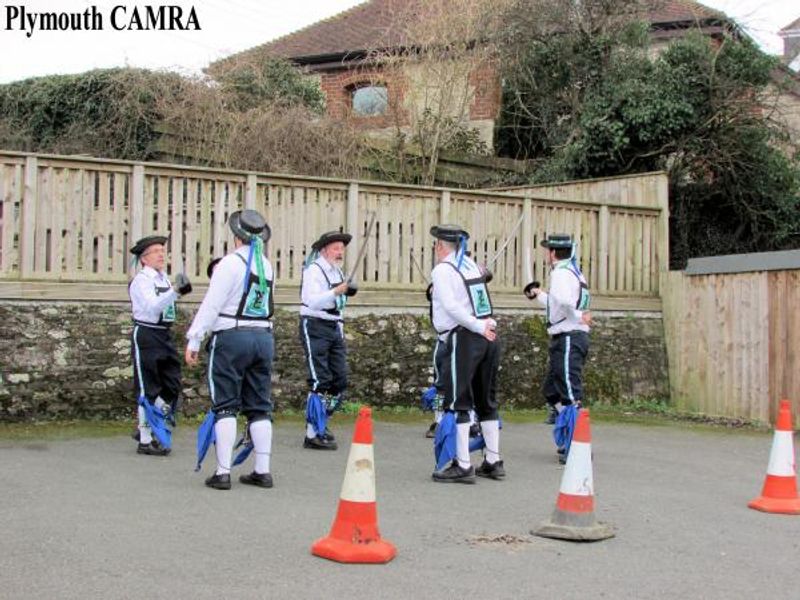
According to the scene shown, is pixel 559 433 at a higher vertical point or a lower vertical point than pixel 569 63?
lower

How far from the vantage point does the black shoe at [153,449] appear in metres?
8.95

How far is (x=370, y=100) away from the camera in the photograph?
22.5 meters

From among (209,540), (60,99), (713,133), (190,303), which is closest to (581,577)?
(209,540)

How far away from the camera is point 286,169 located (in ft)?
51.6

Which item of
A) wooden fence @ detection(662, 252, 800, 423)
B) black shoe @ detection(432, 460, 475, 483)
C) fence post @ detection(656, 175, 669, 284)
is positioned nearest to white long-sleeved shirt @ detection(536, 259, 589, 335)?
black shoe @ detection(432, 460, 475, 483)

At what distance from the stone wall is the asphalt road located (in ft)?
3.86

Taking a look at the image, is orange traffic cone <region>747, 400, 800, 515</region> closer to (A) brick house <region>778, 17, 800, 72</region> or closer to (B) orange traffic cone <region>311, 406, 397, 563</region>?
(B) orange traffic cone <region>311, 406, 397, 563</region>

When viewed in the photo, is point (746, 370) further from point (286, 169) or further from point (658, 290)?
point (286, 169)

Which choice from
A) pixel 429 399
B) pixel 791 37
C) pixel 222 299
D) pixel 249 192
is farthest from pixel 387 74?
pixel 791 37

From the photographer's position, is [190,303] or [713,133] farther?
[713,133]

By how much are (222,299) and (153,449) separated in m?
2.13

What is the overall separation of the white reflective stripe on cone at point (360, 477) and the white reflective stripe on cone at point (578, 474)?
1.38 meters

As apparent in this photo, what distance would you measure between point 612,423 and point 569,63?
995cm

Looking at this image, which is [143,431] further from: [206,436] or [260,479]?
[260,479]
